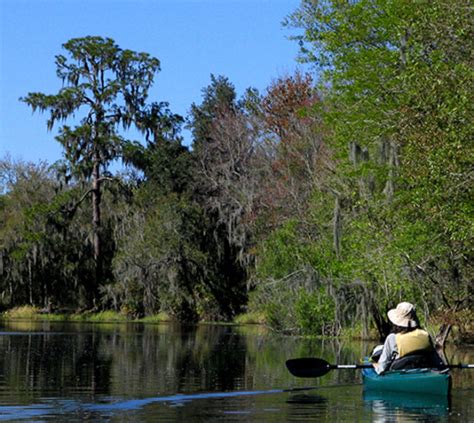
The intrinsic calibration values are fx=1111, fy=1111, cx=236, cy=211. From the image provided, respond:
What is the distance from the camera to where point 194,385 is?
18.2m

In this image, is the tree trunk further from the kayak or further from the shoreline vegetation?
the kayak

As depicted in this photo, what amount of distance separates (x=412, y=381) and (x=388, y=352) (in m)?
0.74

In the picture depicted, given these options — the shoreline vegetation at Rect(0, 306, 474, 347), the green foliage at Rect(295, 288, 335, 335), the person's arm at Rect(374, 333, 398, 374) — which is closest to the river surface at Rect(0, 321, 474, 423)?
the person's arm at Rect(374, 333, 398, 374)

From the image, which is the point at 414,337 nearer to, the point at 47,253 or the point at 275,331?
the point at 275,331

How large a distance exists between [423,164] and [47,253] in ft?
103

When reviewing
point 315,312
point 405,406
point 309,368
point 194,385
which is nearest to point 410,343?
point 405,406

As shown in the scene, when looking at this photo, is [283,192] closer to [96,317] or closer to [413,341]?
[96,317]

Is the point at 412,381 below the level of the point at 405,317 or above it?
below

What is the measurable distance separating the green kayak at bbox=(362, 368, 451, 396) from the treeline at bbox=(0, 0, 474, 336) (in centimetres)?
451

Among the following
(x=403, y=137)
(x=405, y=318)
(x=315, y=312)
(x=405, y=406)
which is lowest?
(x=405, y=406)

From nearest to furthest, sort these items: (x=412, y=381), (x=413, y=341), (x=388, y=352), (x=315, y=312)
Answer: (x=412, y=381) → (x=413, y=341) → (x=388, y=352) → (x=315, y=312)

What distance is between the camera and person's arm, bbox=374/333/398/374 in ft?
51.9

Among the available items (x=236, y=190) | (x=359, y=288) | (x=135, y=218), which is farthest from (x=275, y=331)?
(x=135, y=218)

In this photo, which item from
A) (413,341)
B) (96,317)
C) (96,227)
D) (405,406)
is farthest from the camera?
(96,227)
